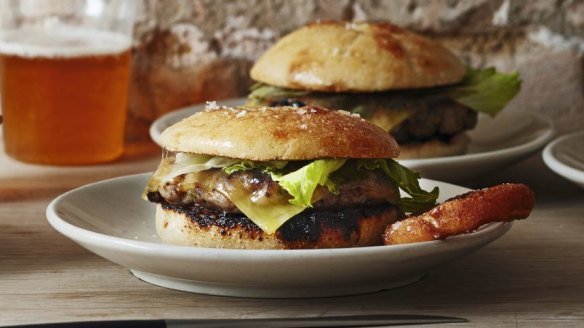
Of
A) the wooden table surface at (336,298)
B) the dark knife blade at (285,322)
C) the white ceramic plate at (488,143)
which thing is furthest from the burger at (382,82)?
the dark knife blade at (285,322)

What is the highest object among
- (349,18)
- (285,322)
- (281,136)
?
(281,136)

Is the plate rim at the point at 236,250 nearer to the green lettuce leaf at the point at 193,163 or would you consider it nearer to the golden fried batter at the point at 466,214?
the golden fried batter at the point at 466,214

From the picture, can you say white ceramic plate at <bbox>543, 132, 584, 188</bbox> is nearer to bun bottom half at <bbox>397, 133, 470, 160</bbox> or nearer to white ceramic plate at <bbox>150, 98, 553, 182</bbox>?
white ceramic plate at <bbox>150, 98, 553, 182</bbox>

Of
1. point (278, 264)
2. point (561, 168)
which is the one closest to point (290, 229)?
point (278, 264)

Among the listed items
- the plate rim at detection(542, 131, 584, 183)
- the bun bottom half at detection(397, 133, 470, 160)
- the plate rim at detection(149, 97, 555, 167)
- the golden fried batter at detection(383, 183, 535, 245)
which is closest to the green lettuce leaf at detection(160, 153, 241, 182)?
the plate rim at detection(149, 97, 555, 167)

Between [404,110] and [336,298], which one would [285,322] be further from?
[404,110]

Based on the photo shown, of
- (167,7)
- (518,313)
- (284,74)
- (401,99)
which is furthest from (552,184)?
Answer: (167,7)

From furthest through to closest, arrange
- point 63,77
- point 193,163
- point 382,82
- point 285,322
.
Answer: point 63,77, point 382,82, point 193,163, point 285,322
